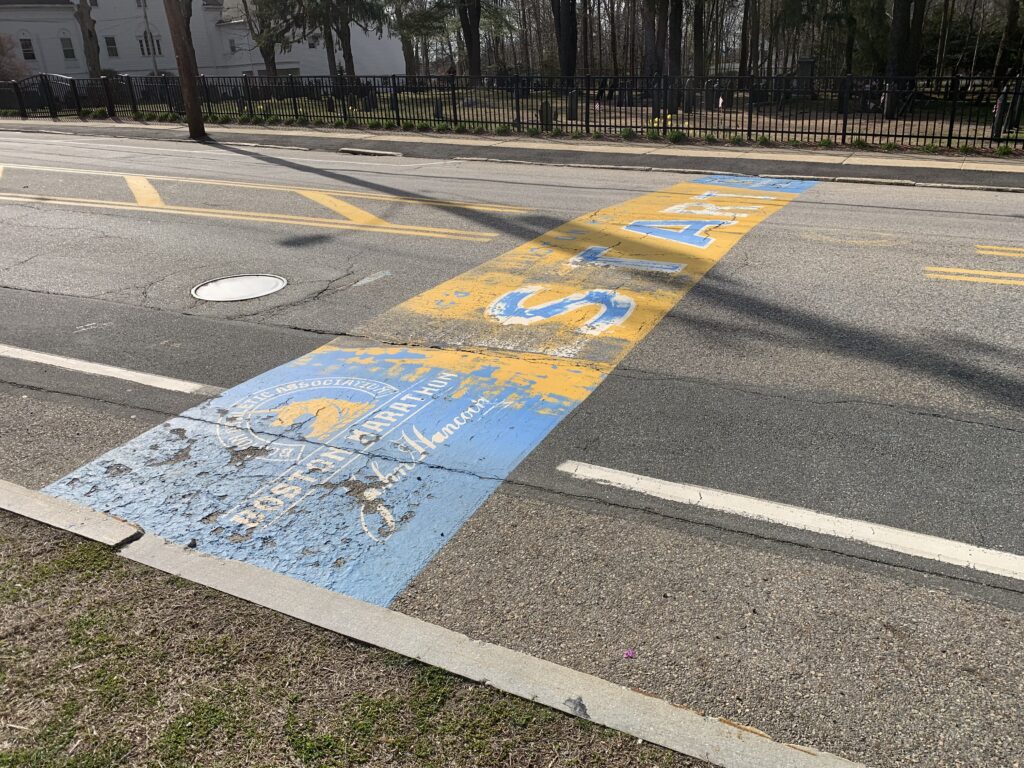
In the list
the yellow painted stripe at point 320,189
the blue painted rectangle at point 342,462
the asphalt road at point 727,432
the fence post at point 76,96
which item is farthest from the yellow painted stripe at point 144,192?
the fence post at point 76,96

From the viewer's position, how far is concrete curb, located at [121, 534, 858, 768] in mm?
2564

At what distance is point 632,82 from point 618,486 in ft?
59.0

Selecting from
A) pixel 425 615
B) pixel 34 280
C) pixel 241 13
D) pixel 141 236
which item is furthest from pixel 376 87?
pixel 241 13

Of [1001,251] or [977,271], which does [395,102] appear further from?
[977,271]

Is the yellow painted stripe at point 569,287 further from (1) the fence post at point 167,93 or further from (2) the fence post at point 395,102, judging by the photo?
(1) the fence post at point 167,93

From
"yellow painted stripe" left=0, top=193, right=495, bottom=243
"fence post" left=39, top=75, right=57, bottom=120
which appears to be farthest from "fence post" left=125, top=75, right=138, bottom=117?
"yellow painted stripe" left=0, top=193, right=495, bottom=243

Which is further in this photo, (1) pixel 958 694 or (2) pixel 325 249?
(2) pixel 325 249

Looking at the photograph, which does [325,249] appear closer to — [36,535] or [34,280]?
[34,280]

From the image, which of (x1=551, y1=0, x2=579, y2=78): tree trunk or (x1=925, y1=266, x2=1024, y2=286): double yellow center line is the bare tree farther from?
(x1=925, y1=266, x2=1024, y2=286): double yellow center line

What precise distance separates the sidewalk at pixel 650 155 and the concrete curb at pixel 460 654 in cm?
1381

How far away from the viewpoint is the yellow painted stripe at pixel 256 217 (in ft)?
33.5

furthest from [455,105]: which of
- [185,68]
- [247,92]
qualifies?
[247,92]

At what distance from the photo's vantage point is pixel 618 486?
13.8ft

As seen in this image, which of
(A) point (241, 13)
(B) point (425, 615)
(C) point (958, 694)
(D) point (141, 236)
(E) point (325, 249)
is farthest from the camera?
(A) point (241, 13)
